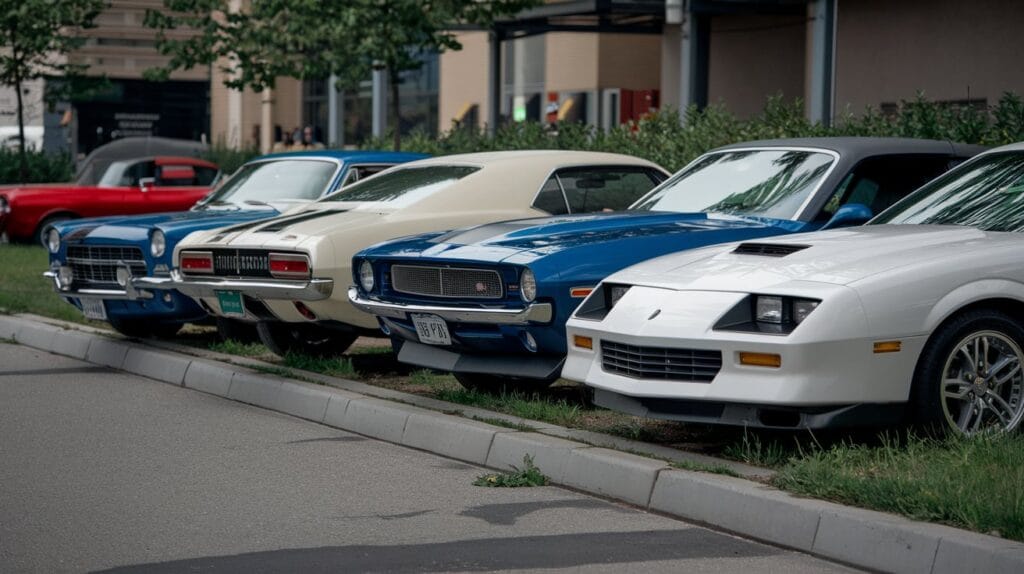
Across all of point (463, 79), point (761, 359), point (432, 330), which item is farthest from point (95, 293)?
point (463, 79)

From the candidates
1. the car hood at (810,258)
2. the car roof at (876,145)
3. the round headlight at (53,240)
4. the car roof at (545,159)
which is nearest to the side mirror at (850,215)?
the car hood at (810,258)

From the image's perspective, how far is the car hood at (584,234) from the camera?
27.3ft

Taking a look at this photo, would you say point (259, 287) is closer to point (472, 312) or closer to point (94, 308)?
point (472, 312)

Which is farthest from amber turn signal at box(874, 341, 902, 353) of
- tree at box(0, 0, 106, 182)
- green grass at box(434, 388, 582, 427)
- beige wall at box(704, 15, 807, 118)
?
tree at box(0, 0, 106, 182)

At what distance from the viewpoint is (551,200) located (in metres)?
10.3

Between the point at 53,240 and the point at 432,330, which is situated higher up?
the point at 53,240

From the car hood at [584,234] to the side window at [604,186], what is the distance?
3.98 feet

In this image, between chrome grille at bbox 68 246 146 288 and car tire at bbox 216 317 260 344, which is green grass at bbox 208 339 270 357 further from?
chrome grille at bbox 68 246 146 288

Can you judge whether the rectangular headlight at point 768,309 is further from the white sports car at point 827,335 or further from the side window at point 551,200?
the side window at point 551,200

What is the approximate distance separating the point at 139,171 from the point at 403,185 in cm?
1327

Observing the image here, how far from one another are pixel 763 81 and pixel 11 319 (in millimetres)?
17864

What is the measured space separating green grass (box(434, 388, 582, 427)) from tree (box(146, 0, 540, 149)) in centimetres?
950

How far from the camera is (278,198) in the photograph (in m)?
12.5

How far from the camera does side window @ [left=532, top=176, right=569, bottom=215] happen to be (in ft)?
33.9
